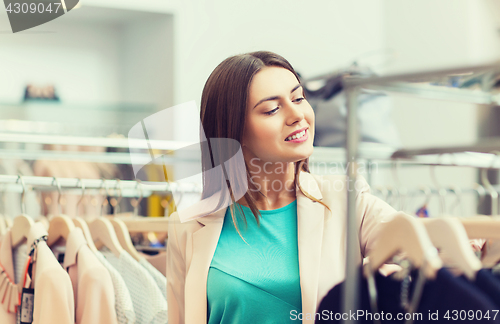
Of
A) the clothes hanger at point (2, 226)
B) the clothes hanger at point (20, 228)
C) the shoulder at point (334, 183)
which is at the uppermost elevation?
the shoulder at point (334, 183)

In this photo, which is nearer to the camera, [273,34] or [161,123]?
[161,123]

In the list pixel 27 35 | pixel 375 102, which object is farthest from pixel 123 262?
pixel 27 35

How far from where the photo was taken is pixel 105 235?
112 cm

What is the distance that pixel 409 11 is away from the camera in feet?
9.11

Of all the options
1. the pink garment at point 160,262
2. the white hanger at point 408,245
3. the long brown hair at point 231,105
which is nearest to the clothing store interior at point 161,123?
the pink garment at point 160,262

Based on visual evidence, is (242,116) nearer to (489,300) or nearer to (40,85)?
(489,300)

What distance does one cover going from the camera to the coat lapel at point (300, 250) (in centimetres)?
83

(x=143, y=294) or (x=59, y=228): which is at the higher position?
(x=59, y=228)

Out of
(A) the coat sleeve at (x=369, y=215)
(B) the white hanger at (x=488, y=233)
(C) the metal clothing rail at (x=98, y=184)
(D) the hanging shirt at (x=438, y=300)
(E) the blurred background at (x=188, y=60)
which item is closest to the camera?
(D) the hanging shirt at (x=438, y=300)

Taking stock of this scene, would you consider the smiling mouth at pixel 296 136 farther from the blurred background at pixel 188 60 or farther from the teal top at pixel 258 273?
the blurred background at pixel 188 60

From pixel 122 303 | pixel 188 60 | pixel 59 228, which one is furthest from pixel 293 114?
pixel 188 60

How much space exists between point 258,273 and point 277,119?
274mm

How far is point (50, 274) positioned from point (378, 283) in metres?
0.63

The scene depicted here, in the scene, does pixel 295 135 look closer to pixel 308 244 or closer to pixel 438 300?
pixel 308 244
